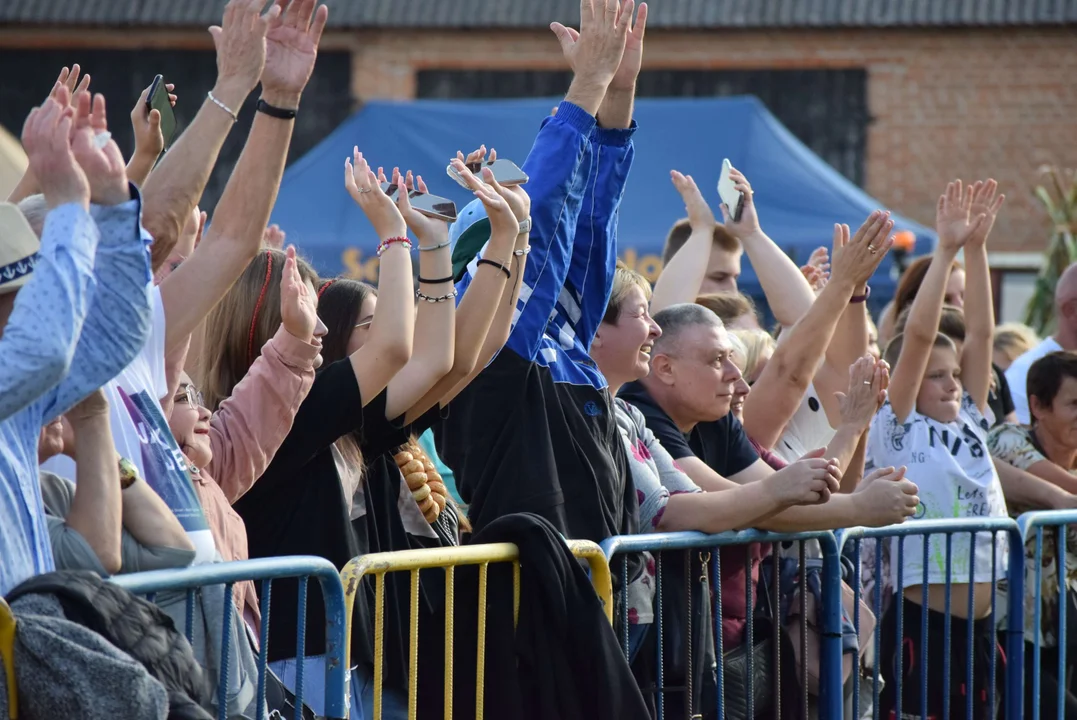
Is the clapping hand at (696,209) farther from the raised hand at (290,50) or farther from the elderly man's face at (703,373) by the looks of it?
the raised hand at (290,50)

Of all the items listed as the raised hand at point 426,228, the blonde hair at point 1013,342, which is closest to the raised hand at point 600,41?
the raised hand at point 426,228

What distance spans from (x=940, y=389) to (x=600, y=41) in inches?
82.3

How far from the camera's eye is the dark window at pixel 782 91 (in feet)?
55.8

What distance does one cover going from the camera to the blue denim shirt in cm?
225

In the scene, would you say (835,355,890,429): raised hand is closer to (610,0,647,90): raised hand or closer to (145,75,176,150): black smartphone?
(610,0,647,90): raised hand

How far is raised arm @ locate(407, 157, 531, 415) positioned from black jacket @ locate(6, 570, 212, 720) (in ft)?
3.86

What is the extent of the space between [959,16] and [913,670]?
1340 cm

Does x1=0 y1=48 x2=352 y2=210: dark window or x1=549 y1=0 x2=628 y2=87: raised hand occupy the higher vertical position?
x1=0 y1=48 x2=352 y2=210: dark window

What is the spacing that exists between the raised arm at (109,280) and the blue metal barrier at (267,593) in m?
0.37

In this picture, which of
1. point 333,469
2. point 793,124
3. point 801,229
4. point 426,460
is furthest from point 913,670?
point 793,124

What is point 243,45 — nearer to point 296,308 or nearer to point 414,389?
point 296,308

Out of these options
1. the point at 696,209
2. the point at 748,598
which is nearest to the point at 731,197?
the point at 696,209

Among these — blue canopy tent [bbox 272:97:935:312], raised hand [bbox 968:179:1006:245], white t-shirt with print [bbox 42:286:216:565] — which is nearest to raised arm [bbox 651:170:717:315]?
raised hand [bbox 968:179:1006:245]

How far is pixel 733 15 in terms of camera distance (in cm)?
1728
